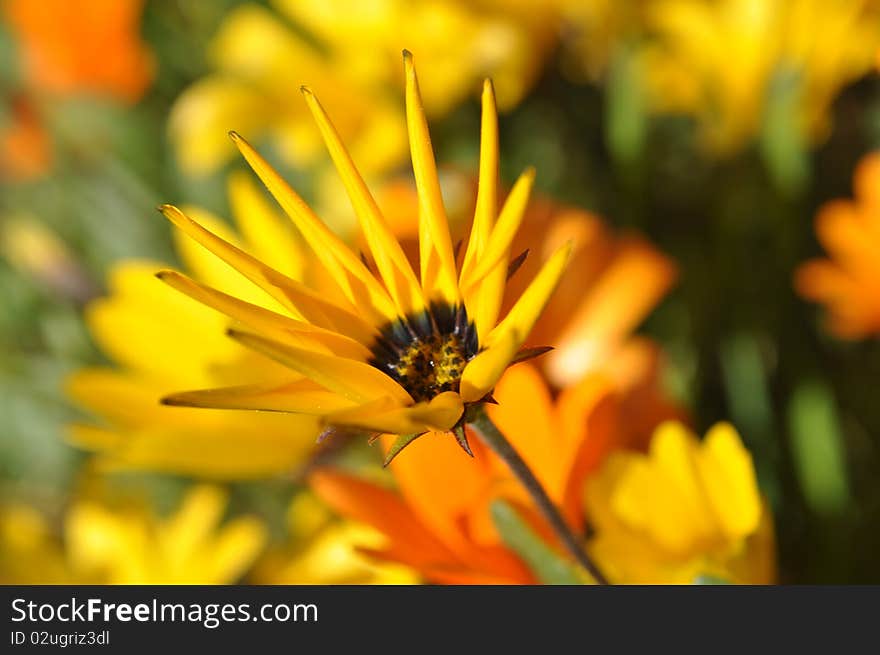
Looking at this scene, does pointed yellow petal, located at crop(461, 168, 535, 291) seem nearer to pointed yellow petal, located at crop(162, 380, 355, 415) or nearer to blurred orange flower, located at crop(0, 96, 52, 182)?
pointed yellow petal, located at crop(162, 380, 355, 415)

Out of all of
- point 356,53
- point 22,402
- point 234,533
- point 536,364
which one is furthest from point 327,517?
point 22,402

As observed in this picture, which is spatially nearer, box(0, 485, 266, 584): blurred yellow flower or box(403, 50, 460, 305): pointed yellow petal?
box(403, 50, 460, 305): pointed yellow petal

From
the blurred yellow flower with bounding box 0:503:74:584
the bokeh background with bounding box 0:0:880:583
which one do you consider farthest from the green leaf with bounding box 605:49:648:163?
the blurred yellow flower with bounding box 0:503:74:584

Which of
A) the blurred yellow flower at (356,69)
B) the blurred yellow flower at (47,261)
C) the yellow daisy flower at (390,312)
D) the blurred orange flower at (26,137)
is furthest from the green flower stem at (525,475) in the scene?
the blurred orange flower at (26,137)

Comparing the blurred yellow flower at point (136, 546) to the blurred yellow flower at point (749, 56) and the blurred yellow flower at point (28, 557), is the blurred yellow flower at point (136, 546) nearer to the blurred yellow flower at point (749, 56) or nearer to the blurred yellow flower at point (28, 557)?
the blurred yellow flower at point (28, 557)

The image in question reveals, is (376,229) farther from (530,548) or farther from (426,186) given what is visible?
(530,548)
